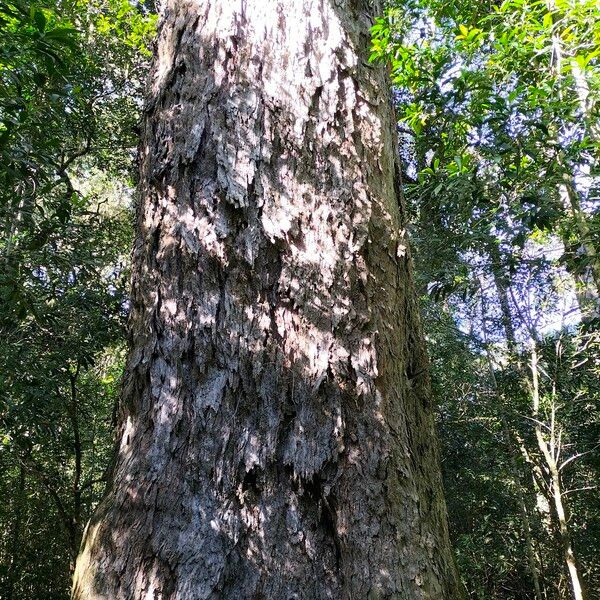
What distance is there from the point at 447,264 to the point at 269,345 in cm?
392

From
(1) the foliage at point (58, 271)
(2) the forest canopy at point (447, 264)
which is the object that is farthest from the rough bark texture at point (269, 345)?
(1) the foliage at point (58, 271)

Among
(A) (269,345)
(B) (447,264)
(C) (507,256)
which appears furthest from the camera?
(B) (447,264)

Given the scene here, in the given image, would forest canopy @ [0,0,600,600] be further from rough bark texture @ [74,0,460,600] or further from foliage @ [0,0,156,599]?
rough bark texture @ [74,0,460,600]

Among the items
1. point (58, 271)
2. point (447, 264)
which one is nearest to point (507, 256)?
point (447, 264)

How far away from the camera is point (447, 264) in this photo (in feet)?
15.9

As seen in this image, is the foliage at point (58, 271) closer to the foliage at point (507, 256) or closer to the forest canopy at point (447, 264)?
the forest canopy at point (447, 264)

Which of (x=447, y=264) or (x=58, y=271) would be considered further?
(x=447, y=264)

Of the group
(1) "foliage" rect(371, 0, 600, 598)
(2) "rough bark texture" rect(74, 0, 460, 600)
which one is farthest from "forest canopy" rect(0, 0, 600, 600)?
(2) "rough bark texture" rect(74, 0, 460, 600)

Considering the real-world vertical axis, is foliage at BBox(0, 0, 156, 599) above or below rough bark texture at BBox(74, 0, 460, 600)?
above

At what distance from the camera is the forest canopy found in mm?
2818

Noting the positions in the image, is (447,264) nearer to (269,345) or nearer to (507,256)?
(507,256)

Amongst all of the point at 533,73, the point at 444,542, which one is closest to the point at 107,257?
the point at 533,73

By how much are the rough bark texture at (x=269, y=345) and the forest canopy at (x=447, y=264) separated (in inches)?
17.1

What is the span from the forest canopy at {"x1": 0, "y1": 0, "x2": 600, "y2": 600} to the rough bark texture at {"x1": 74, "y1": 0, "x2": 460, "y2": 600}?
433 mm
